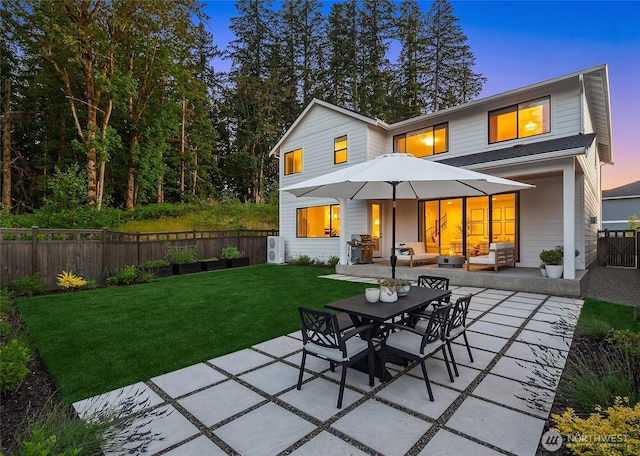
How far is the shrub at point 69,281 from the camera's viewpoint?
7.27 m

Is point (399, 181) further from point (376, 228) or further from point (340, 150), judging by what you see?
point (340, 150)

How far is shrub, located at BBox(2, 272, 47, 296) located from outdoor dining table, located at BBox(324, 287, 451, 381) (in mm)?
7429

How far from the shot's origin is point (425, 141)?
10.7 meters

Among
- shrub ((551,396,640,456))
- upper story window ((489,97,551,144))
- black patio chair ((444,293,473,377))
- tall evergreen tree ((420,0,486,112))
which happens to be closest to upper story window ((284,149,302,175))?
upper story window ((489,97,551,144))

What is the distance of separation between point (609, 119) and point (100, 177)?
1985 cm

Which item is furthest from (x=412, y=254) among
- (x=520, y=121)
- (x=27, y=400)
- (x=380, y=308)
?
(x=27, y=400)

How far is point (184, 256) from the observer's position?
10297 millimetres

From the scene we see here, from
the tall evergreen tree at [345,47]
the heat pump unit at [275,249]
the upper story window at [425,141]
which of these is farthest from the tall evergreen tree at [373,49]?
the heat pump unit at [275,249]

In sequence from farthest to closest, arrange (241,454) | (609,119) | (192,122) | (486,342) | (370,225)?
(192,122) → (370,225) → (609,119) → (486,342) → (241,454)

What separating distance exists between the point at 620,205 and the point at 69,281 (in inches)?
1173

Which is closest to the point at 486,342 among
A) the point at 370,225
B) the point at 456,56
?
the point at 370,225

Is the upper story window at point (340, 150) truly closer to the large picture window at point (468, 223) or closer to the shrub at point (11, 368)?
the large picture window at point (468, 223)

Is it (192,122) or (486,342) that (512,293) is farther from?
(192,122)

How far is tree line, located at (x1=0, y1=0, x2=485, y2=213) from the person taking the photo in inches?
517
